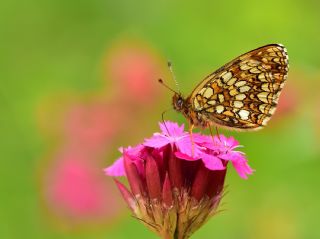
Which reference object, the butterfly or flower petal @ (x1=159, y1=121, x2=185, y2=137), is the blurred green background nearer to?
the butterfly

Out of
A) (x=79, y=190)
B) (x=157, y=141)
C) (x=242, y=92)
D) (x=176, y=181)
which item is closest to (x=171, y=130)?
(x=157, y=141)

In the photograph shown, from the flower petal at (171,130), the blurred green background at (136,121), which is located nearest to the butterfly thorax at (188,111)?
the flower petal at (171,130)

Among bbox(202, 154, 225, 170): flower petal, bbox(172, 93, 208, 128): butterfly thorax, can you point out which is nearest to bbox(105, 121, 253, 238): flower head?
bbox(202, 154, 225, 170): flower petal

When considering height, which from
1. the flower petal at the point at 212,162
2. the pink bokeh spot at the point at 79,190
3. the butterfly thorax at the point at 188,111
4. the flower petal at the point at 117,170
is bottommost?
the pink bokeh spot at the point at 79,190

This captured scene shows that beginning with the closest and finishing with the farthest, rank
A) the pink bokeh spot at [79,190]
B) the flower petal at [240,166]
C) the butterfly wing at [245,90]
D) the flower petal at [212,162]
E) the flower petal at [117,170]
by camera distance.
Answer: the flower petal at [212,162] < the flower petal at [240,166] < the flower petal at [117,170] < the butterfly wing at [245,90] < the pink bokeh spot at [79,190]

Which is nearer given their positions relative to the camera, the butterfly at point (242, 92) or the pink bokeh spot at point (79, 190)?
the butterfly at point (242, 92)

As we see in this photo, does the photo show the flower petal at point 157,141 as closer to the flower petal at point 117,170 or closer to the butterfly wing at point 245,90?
the flower petal at point 117,170

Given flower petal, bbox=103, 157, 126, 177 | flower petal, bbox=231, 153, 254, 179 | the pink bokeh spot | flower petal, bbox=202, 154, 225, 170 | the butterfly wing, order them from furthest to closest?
the pink bokeh spot, the butterfly wing, flower petal, bbox=103, 157, 126, 177, flower petal, bbox=231, 153, 254, 179, flower petal, bbox=202, 154, 225, 170

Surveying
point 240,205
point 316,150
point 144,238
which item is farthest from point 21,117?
point 316,150
